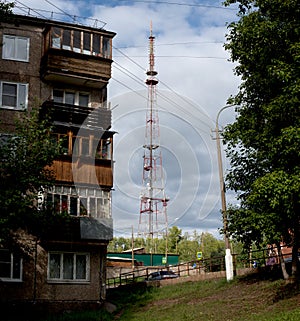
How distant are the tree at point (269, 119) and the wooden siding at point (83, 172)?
362 inches

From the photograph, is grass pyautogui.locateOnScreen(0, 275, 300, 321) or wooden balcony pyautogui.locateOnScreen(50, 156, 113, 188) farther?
wooden balcony pyautogui.locateOnScreen(50, 156, 113, 188)

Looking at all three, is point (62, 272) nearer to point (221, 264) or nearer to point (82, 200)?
point (82, 200)

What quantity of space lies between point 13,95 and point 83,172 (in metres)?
6.41

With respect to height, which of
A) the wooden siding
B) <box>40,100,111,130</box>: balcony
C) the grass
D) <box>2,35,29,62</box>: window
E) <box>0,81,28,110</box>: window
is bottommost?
the grass

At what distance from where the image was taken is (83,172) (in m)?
30.4

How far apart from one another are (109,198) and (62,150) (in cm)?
725

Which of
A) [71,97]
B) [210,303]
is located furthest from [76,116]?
[210,303]

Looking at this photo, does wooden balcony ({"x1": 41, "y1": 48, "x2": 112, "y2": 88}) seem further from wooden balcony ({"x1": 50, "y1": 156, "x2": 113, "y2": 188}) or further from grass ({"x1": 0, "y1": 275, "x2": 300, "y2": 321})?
grass ({"x1": 0, "y1": 275, "x2": 300, "y2": 321})

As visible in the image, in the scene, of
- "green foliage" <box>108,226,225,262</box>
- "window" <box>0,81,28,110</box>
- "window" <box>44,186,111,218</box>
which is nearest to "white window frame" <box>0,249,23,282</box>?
"window" <box>44,186,111,218</box>

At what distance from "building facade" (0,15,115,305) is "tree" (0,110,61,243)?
349cm

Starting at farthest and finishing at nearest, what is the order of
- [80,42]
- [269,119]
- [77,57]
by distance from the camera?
[80,42], [77,57], [269,119]

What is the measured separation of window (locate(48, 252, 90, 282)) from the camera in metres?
29.4

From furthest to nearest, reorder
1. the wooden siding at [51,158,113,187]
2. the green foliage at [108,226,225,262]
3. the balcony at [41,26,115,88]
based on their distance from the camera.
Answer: the green foliage at [108,226,225,262], the balcony at [41,26,115,88], the wooden siding at [51,158,113,187]

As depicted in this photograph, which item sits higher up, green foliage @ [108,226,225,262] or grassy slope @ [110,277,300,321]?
green foliage @ [108,226,225,262]
